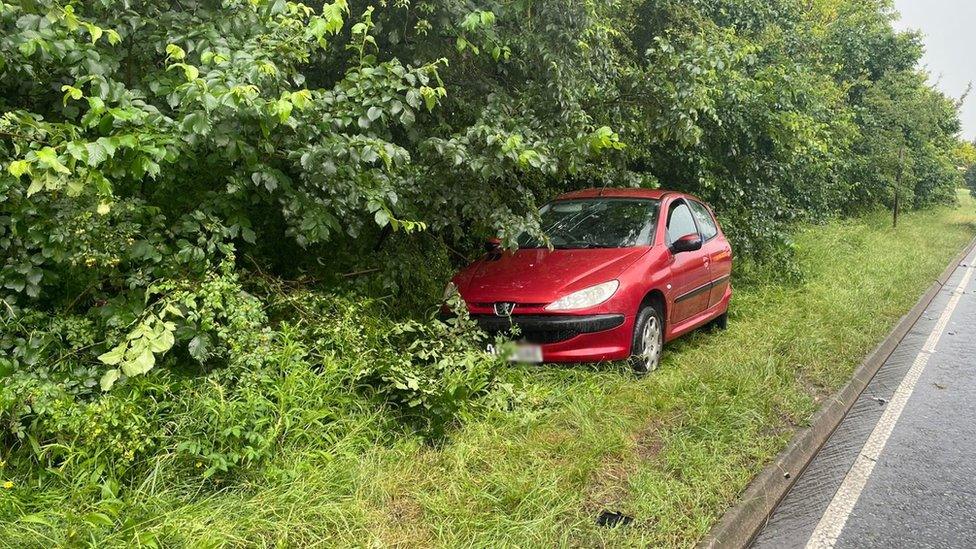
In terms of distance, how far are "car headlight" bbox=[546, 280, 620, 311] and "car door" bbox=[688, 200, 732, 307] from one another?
192cm

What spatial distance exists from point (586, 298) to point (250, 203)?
2.50 meters

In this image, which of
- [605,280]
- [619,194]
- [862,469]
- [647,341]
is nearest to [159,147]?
[605,280]

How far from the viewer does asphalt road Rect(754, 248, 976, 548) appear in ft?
11.5

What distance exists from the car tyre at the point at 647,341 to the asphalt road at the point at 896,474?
1379 mm

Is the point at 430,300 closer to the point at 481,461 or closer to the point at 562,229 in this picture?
the point at 562,229

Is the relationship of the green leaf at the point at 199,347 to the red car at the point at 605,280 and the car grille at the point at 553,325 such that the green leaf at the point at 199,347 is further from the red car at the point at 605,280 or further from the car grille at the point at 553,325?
the car grille at the point at 553,325

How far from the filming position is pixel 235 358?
12.7 ft

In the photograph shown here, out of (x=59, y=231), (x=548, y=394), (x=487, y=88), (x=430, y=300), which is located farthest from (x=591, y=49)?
(x=59, y=231)

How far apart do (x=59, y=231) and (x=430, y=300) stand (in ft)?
10.9

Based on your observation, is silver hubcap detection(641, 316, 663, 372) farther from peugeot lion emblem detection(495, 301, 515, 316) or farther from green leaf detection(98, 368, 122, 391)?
green leaf detection(98, 368, 122, 391)

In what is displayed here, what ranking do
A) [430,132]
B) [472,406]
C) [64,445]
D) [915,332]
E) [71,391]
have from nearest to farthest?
[64,445], [71,391], [472,406], [430,132], [915,332]

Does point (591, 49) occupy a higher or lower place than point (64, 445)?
higher

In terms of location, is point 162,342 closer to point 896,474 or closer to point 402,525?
point 402,525

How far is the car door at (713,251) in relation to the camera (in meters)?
6.78
